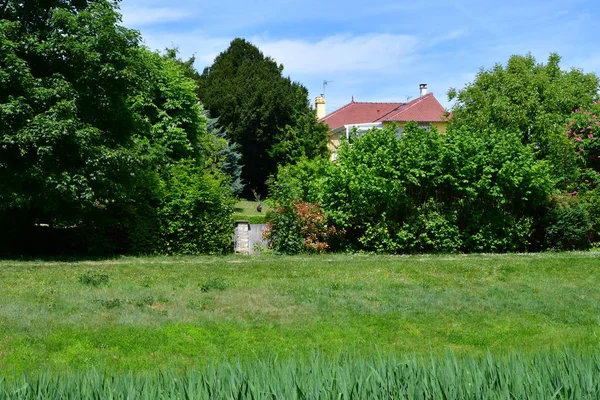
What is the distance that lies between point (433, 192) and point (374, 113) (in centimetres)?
4269

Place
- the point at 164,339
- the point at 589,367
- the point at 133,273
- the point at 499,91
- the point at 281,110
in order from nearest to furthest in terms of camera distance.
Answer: the point at 589,367
the point at 164,339
the point at 133,273
the point at 499,91
the point at 281,110

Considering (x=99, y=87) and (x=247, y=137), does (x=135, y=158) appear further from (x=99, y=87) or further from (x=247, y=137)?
(x=247, y=137)

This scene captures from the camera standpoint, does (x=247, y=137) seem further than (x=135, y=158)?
Yes

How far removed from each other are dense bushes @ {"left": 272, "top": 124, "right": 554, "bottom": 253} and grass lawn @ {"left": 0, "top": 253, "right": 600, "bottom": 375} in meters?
3.87

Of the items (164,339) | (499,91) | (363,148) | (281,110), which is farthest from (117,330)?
(281,110)

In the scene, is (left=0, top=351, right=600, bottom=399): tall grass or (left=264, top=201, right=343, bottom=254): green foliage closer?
(left=0, top=351, right=600, bottom=399): tall grass

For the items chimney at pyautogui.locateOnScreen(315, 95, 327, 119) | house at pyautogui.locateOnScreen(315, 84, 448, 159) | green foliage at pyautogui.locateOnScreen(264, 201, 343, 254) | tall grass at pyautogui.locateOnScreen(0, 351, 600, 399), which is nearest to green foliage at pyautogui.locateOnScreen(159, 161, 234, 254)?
green foliage at pyautogui.locateOnScreen(264, 201, 343, 254)

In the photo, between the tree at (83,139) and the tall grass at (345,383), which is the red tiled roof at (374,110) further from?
the tall grass at (345,383)

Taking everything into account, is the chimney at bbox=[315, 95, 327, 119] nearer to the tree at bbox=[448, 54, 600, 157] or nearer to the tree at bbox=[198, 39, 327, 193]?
the tree at bbox=[198, 39, 327, 193]

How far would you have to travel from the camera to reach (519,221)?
764 inches

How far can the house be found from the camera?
167 feet

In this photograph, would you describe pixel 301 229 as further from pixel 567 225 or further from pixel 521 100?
pixel 521 100

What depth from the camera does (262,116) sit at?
47781mm

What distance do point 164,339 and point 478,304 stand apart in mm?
5394
